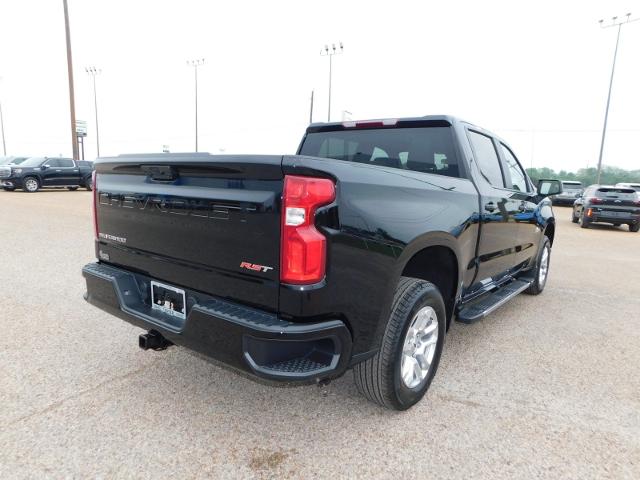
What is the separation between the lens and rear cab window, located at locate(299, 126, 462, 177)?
10.9ft

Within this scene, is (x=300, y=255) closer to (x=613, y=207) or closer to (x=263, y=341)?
(x=263, y=341)

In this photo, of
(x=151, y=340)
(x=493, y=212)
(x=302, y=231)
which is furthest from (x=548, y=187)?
(x=151, y=340)

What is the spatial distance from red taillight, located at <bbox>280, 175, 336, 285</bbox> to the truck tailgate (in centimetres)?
5

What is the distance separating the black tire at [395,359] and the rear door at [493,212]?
1107 millimetres

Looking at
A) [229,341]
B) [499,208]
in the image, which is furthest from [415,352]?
[499,208]

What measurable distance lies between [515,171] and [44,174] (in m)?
22.2

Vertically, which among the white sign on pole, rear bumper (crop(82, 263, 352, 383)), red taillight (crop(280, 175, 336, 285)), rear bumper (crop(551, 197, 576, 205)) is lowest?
rear bumper (crop(551, 197, 576, 205))

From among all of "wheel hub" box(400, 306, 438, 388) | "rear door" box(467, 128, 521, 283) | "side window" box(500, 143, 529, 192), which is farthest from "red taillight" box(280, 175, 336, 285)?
"side window" box(500, 143, 529, 192)

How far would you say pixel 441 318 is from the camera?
2818 mm

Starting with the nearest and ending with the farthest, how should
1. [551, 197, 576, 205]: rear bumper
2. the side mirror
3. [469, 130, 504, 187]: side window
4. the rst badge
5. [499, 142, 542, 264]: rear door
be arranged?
the rst badge → [469, 130, 504, 187]: side window → [499, 142, 542, 264]: rear door → the side mirror → [551, 197, 576, 205]: rear bumper

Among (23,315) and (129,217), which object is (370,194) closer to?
(129,217)

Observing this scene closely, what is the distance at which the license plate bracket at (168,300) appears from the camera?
7.79 ft

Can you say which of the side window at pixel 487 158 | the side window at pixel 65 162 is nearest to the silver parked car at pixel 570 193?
the side window at pixel 487 158

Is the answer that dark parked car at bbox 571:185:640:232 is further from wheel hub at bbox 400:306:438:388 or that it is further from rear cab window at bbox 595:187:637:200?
wheel hub at bbox 400:306:438:388
